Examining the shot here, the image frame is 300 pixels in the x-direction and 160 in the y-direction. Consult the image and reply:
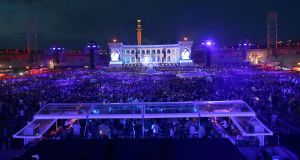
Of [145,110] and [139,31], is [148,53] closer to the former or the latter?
[139,31]

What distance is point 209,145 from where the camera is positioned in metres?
8.30

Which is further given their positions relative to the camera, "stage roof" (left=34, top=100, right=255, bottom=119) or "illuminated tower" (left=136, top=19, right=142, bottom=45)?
"illuminated tower" (left=136, top=19, right=142, bottom=45)

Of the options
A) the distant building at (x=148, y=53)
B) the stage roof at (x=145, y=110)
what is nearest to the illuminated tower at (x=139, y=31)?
the distant building at (x=148, y=53)

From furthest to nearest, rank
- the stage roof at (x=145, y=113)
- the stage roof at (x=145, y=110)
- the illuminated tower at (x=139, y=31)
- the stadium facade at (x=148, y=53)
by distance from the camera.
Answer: the illuminated tower at (x=139, y=31)
the stadium facade at (x=148, y=53)
the stage roof at (x=145, y=110)
the stage roof at (x=145, y=113)

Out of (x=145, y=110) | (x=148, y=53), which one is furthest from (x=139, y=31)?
(x=145, y=110)

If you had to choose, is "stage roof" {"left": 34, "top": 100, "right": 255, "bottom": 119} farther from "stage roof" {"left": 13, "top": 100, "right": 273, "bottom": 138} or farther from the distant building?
the distant building

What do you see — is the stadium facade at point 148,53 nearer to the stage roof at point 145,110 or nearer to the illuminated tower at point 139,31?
the illuminated tower at point 139,31

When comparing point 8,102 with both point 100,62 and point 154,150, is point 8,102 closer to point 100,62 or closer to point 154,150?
point 154,150

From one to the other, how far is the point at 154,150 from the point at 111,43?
92.1 m

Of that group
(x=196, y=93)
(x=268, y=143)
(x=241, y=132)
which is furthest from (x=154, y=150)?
(x=196, y=93)

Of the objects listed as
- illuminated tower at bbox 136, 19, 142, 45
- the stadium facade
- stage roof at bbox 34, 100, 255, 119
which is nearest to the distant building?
the stadium facade

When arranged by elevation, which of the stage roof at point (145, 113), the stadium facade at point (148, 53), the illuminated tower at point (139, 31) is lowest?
the stage roof at point (145, 113)

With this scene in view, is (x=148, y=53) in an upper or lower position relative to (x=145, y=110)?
upper

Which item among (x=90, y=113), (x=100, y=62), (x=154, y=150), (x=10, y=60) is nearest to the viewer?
(x=154, y=150)
